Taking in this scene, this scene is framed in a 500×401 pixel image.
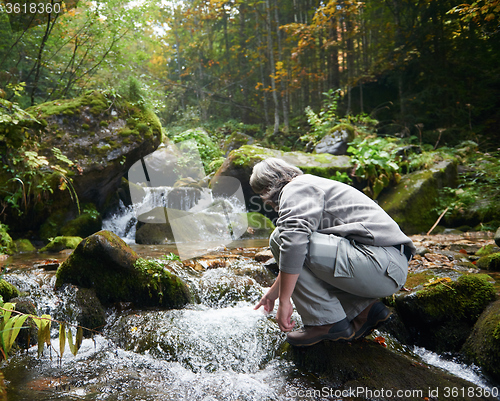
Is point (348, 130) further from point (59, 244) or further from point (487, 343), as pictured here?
point (487, 343)

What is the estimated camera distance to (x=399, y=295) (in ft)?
8.23

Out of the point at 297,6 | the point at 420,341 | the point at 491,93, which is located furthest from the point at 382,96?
the point at 420,341

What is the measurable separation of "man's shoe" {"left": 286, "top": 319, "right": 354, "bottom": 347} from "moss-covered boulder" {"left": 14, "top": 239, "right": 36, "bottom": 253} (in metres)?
5.06

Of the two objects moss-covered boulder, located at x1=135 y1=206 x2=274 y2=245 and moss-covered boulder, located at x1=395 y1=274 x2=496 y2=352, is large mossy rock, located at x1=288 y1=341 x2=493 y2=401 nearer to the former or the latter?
moss-covered boulder, located at x1=395 y1=274 x2=496 y2=352

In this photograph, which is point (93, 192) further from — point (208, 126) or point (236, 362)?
point (208, 126)

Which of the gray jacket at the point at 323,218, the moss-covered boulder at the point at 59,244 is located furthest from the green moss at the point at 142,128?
the gray jacket at the point at 323,218

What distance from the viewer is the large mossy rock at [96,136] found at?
20.2 ft

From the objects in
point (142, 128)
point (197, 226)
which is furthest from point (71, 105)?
point (197, 226)

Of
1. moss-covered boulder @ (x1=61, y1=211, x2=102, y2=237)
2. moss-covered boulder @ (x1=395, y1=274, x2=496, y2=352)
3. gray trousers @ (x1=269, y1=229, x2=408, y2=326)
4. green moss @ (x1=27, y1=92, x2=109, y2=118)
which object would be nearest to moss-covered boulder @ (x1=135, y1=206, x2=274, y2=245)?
moss-covered boulder @ (x1=61, y1=211, x2=102, y2=237)

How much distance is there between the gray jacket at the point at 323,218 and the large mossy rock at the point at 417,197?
5331 millimetres

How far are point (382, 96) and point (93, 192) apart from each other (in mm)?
11690

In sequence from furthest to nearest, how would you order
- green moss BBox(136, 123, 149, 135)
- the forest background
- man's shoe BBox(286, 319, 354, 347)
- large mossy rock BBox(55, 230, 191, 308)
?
the forest background < green moss BBox(136, 123, 149, 135) < large mossy rock BBox(55, 230, 191, 308) < man's shoe BBox(286, 319, 354, 347)

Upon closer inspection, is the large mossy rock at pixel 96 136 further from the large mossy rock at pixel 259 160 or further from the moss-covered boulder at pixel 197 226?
the large mossy rock at pixel 259 160

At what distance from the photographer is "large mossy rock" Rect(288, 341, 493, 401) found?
1725 mm
